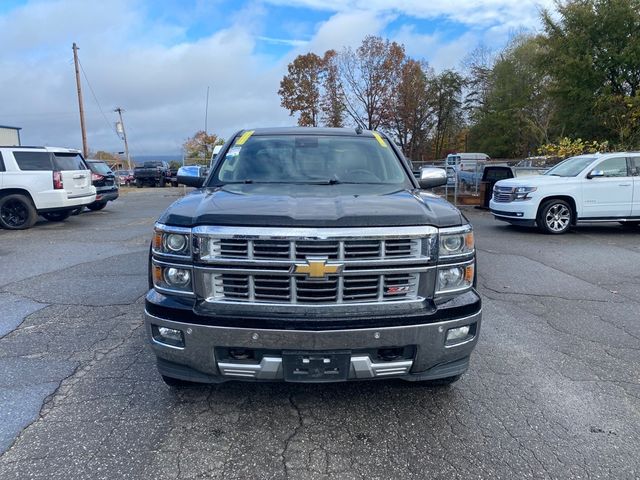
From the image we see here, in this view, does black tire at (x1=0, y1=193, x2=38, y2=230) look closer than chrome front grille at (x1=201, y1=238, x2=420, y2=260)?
No

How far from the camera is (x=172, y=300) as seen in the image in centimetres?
279

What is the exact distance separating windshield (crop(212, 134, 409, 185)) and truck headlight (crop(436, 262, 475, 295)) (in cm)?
129

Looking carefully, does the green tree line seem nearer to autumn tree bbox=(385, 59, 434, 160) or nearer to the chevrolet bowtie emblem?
autumn tree bbox=(385, 59, 434, 160)

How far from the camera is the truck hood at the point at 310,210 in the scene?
106 inches

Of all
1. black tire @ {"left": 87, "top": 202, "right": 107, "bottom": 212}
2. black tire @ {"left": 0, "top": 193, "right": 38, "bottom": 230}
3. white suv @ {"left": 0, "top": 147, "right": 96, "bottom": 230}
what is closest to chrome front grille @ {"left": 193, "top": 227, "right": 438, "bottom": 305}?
white suv @ {"left": 0, "top": 147, "right": 96, "bottom": 230}

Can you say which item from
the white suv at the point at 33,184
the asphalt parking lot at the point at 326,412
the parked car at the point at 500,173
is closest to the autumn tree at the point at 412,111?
the parked car at the point at 500,173

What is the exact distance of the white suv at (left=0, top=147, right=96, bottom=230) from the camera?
438 inches

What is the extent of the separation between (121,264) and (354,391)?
17.8ft

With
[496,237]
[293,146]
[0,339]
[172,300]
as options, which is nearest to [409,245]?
[172,300]

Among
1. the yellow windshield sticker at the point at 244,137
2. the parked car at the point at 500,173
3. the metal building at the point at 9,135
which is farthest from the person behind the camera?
the metal building at the point at 9,135

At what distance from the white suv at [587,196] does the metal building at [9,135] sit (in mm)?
Result: 34971

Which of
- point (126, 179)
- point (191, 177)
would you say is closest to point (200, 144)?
point (126, 179)

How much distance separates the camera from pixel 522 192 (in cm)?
1041

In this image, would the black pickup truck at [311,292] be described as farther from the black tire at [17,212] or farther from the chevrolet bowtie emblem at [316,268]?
the black tire at [17,212]
